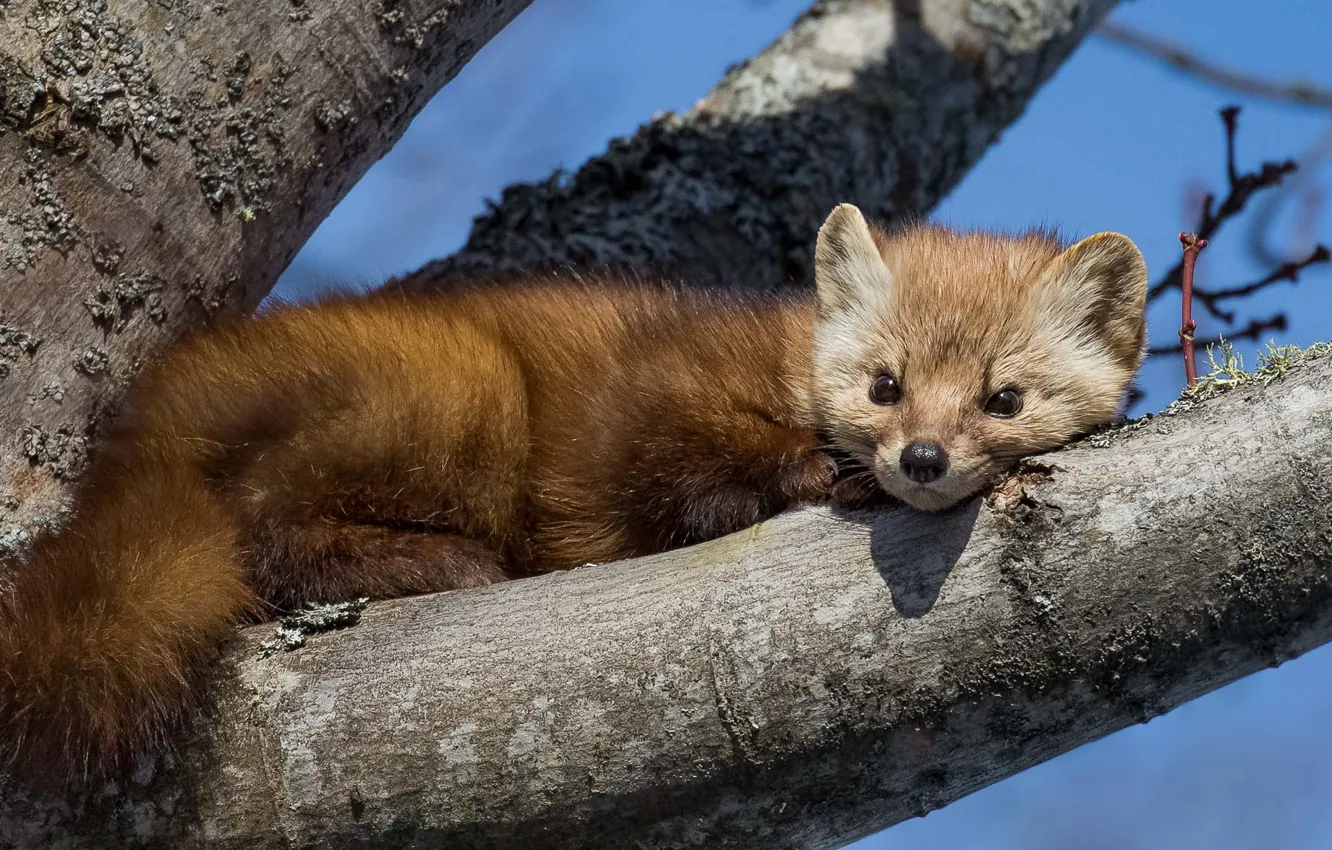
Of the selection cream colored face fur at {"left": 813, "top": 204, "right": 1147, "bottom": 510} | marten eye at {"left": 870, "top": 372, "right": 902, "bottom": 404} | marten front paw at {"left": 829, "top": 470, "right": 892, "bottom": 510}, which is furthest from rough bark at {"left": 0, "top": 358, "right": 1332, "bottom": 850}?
marten eye at {"left": 870, "top": 372, "right": 902, "bottom": 404}

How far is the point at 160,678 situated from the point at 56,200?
1363mm

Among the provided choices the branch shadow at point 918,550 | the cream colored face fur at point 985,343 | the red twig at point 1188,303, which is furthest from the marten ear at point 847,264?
the branch shadow at point 918,550

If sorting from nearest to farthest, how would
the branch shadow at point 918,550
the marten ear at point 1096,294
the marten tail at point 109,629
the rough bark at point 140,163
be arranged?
the branch shadow at point 918,550
the marten tail at point 109,629
the rough bark at point 140,163
the marten ear at point 1096,294

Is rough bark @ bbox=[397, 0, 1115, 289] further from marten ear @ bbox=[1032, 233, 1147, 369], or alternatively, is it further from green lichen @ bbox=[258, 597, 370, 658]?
green lichen @ bbox=[258, 597, 370, 658]

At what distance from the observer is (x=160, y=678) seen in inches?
131

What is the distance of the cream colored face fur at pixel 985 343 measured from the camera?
422 centimetres

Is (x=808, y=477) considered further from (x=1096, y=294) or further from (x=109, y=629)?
(x=109, y=629)

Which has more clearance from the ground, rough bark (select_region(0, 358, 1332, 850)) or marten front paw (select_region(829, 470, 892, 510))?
marten front paw (select_region(829, 470, 892, 510))

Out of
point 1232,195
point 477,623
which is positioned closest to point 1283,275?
point 1232,195

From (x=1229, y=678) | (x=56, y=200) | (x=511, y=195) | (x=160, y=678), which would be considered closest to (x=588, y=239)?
(x=511, y=195)

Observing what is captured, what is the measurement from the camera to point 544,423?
479 cm

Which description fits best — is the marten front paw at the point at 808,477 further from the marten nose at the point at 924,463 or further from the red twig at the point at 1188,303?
the red twig at the point at 1188,303

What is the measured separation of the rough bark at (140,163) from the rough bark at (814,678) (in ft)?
3.60

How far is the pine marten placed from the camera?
12.2 feet
